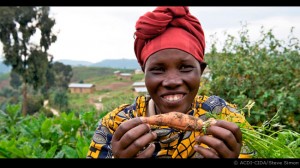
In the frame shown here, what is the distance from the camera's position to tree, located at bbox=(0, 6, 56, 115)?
2586 centimetres

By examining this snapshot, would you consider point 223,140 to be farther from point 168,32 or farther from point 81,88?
point 81,88

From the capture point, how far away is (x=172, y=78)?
1.55 m

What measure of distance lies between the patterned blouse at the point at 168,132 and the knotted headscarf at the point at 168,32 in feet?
0.78

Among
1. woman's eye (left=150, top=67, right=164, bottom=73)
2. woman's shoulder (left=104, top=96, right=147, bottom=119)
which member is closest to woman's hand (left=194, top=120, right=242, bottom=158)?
woman's eye (left=150, top=67, right=164, bottom=73)

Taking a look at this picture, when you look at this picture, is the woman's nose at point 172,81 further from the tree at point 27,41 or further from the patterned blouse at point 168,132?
the tree at point 27,41

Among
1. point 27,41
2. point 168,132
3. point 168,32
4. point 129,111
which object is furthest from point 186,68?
point 27,41

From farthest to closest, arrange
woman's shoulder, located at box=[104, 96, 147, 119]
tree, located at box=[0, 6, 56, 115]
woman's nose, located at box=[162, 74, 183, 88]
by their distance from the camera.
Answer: tree, located at box=[0, 6, 56, 115] < woman's shoulder, located at box=[104, 96, 147, 119] < woman's nose, located at box=[162, 74, 183, 88]

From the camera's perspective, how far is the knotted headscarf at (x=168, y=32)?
1641 mm

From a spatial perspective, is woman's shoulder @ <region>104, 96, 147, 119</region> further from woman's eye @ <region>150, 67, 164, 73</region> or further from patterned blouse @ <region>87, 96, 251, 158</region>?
woman's eye @ <region>150, 67, 164, 73</region>

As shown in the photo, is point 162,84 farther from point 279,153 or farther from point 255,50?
point 255,50

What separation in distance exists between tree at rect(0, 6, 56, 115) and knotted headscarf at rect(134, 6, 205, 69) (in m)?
25.2

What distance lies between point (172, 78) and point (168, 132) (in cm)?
27

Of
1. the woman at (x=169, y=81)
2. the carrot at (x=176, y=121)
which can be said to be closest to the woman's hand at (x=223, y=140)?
the woman at (x=169, y=81)

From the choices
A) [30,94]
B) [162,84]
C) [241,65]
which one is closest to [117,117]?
[162,84]
